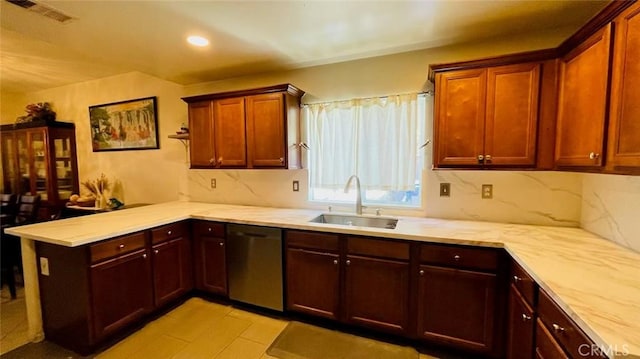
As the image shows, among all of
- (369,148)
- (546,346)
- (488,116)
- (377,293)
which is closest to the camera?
(546,346)

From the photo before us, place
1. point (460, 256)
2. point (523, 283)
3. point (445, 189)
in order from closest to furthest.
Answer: point (523, 283) < point (460, 256) < point (445, 189)

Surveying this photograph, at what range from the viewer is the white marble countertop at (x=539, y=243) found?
946 mm

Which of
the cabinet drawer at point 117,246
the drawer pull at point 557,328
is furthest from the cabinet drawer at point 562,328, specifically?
the cabinet drawer at point 117,246

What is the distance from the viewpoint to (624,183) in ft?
5.50

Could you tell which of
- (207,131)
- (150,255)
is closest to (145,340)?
(150,255)

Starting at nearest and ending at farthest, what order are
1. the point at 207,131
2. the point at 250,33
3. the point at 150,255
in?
the point at 250,33, the point at 150,255, the point at 207,131

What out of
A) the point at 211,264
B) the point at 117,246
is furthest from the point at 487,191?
the point at 117,246

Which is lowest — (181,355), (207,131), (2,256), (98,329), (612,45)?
(181,355)

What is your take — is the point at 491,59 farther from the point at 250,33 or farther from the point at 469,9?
the point at 250,33

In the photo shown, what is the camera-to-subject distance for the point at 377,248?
6.81 ft

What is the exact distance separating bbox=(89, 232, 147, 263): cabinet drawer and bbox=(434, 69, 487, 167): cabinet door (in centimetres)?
249

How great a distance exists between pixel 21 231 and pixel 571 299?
3285 mm

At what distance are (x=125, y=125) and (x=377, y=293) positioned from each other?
394cm

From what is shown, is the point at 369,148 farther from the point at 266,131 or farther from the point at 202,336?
the point at 202,336
